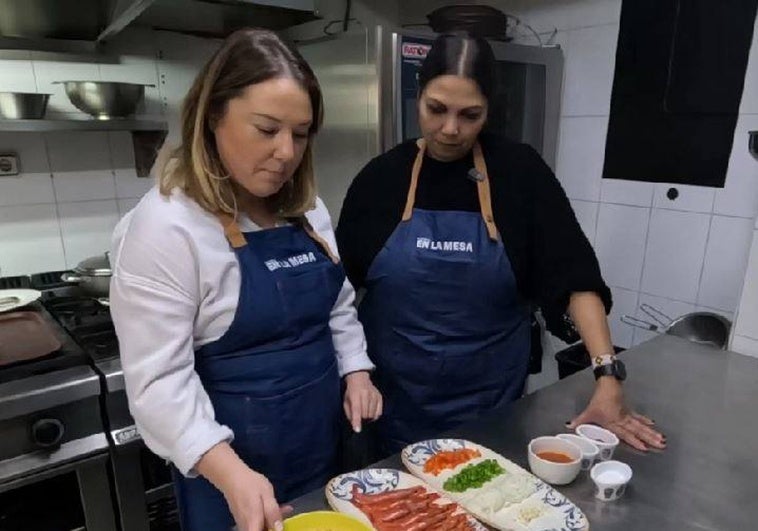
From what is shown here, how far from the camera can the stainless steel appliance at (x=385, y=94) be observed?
1.57m

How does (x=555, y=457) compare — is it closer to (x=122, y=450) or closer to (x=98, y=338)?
(x=122, y=450)

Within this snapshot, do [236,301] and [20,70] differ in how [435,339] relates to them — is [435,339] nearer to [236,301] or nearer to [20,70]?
[236,301]

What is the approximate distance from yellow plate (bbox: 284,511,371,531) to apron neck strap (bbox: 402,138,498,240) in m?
0.61

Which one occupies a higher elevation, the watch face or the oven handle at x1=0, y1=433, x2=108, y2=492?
the watch face

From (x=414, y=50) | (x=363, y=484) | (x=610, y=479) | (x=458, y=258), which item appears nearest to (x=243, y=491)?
(x=363, y=484)

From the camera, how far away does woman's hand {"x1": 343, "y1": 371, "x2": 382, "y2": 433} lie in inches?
39.6

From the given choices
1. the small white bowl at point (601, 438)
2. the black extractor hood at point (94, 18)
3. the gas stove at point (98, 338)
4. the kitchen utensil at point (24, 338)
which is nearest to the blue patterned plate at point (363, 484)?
the small white bowl at point (601, 438)

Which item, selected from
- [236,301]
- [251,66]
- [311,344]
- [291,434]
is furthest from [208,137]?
[291,434]

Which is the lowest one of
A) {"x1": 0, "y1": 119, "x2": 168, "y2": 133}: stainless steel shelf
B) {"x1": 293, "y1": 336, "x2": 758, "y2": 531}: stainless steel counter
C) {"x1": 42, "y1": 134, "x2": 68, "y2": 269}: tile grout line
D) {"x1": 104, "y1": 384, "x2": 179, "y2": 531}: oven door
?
{"x1": 104, "y1": 384, "x2": 179, "y2": 531}: oven door

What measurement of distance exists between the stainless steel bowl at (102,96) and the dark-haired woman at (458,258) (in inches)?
30.9

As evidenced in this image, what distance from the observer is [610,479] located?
761 millimetres

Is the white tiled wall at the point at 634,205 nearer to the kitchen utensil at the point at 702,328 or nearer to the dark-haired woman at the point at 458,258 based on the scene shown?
the kitchen utensil at the point at 702,328

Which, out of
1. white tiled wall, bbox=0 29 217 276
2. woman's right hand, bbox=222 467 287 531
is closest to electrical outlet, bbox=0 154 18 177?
white tiled wall, bbox=0 29 217 276

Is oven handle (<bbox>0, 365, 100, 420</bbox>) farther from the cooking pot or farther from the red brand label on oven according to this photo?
the red brand label on oven
